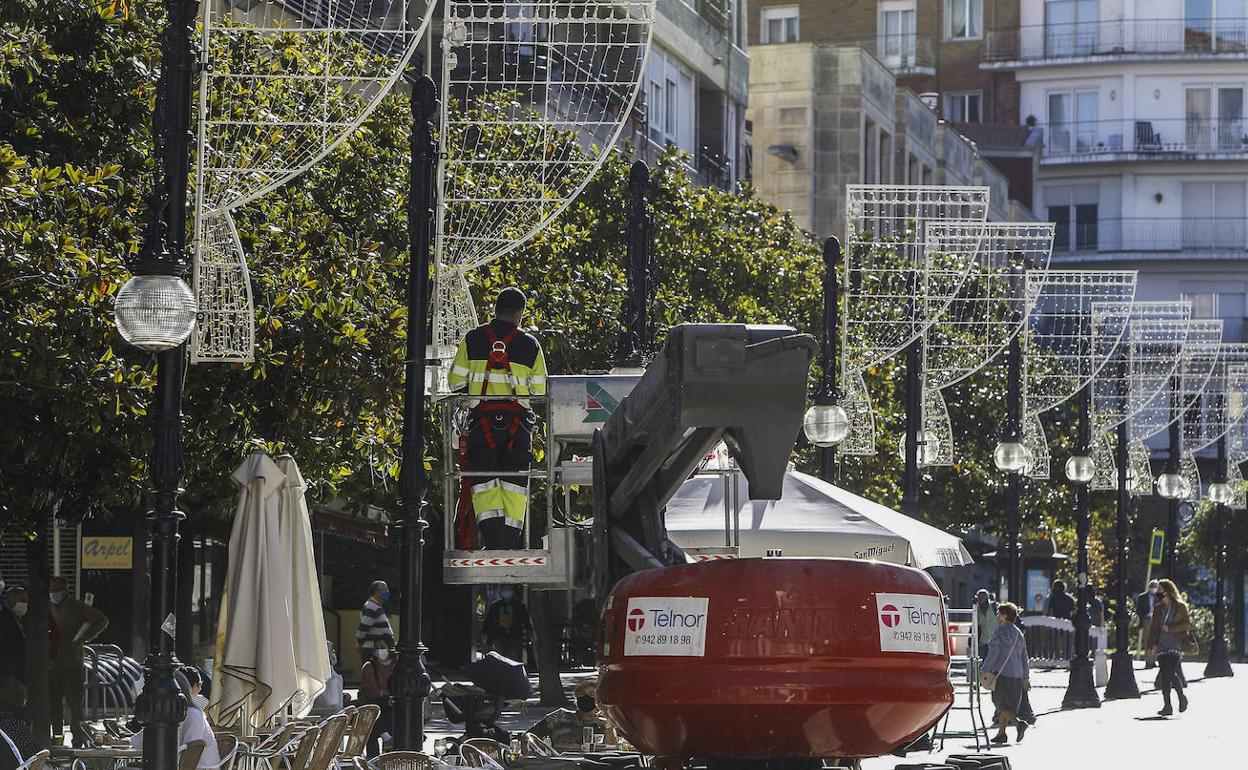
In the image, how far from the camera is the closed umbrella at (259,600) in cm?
1756

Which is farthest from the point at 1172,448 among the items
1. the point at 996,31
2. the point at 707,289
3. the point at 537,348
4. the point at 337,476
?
the point at 996,31

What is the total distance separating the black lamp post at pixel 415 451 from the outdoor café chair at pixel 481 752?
369 mm

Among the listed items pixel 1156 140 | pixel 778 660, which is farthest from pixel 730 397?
pixel 1156 140

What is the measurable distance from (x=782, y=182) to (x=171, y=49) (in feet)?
173

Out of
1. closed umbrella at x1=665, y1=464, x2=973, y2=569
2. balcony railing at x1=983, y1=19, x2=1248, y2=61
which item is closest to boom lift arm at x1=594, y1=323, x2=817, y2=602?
closed umbrella at x1=665, y1=464, x2=973, y2=569

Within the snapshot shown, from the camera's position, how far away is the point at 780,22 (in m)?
89.1

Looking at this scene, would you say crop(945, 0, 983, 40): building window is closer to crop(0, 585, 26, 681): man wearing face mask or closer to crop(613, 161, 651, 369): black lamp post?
crop(0, 585, 26, 681): man wearing face mask

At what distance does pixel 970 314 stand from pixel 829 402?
17.4m

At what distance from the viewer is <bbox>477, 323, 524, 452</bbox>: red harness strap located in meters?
15.2

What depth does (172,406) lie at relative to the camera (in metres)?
13.3

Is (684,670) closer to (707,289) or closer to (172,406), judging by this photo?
(172,406)

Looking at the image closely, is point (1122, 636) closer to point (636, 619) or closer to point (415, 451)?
point (415, 451)

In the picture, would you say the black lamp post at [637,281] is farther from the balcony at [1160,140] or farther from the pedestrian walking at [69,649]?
the balcony at [1160,140]

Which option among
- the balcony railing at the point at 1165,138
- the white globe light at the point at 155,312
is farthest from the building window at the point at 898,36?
the white globe light at the point at 155,312
